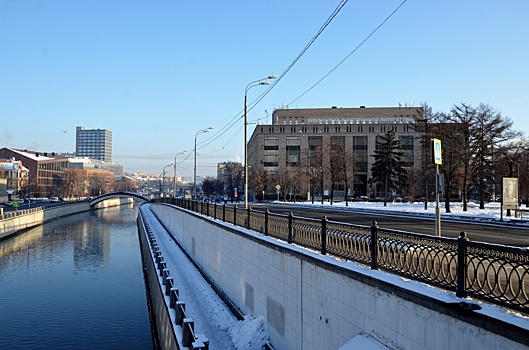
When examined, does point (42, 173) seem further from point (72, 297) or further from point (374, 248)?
point (374, 248)

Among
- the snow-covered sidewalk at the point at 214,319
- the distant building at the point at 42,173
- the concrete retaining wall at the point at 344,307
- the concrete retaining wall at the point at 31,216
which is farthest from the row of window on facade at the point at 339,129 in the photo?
the concrete retaining wall at the point at 344,307

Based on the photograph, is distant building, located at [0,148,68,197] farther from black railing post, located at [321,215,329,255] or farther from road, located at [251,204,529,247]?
black railing post, located at [321,215,329,255]

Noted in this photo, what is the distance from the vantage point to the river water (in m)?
18.7

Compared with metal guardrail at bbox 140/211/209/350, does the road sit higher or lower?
higher

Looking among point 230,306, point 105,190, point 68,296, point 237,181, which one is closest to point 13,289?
point 68,296

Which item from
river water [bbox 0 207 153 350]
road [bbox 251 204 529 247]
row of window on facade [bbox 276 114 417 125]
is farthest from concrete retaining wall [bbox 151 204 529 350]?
row of window on facade [bbox 276 114 417 125]

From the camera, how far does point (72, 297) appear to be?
81.8 ft

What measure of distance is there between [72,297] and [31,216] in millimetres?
44629

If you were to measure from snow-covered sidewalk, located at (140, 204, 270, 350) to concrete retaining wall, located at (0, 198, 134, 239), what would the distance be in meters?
33.5

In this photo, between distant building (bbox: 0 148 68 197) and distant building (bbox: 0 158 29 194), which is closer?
distant building (bbox: 0 158 29 194)

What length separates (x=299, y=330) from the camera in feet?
34.7

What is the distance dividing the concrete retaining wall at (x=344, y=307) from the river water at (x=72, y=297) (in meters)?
6.71

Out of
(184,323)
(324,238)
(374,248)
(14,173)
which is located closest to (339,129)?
(14,173)

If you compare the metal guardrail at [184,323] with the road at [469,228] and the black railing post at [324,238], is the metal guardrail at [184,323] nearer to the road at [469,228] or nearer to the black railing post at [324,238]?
the black railing post at [324,238]
